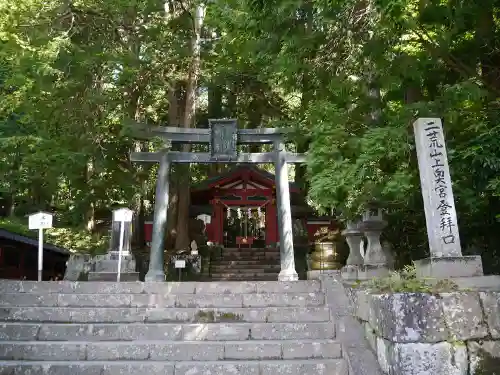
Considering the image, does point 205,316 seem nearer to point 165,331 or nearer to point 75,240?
point 165,331

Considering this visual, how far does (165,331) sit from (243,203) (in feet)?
49.7

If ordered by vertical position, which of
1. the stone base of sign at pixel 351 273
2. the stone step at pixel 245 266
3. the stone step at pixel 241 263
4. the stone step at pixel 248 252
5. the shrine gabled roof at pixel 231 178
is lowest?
the stone base of sign at pixel 351 273

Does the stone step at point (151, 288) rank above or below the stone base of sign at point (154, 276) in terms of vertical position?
below

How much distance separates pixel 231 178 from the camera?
1953 centimetres

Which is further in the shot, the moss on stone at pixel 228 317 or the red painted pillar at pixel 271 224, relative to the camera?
the red painted pillar at pixel 271 224

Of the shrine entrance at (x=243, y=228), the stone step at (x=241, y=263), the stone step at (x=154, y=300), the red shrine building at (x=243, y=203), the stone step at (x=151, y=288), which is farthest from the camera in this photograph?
the shrine entrance at (x=243, y=228)

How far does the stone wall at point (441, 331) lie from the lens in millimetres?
3061

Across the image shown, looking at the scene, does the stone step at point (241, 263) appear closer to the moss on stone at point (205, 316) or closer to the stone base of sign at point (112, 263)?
the stone base of sign at point (112, 263)

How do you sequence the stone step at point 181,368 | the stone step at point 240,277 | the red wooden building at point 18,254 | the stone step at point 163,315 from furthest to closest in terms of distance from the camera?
the stone step at point 240,277 < the red wooden building at point 18,254 < the stone step at point 163,315 < the stone step at point 181,368

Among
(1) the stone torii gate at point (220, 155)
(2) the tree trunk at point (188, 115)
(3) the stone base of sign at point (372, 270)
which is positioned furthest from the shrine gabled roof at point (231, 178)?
(3) the stone base of sign at point (372, 270)

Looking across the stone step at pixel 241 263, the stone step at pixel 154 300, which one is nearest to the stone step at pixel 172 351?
the stone step at pixel 154 300

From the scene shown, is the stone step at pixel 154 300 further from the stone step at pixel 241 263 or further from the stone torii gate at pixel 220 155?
the stone step at pixel 241 263

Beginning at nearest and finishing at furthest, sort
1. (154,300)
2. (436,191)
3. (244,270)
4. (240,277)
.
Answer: (436,191) < (154,300) < (240,277) < (244,270)

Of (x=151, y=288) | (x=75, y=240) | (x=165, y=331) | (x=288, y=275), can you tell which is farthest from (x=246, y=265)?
(x=165, y=331)
